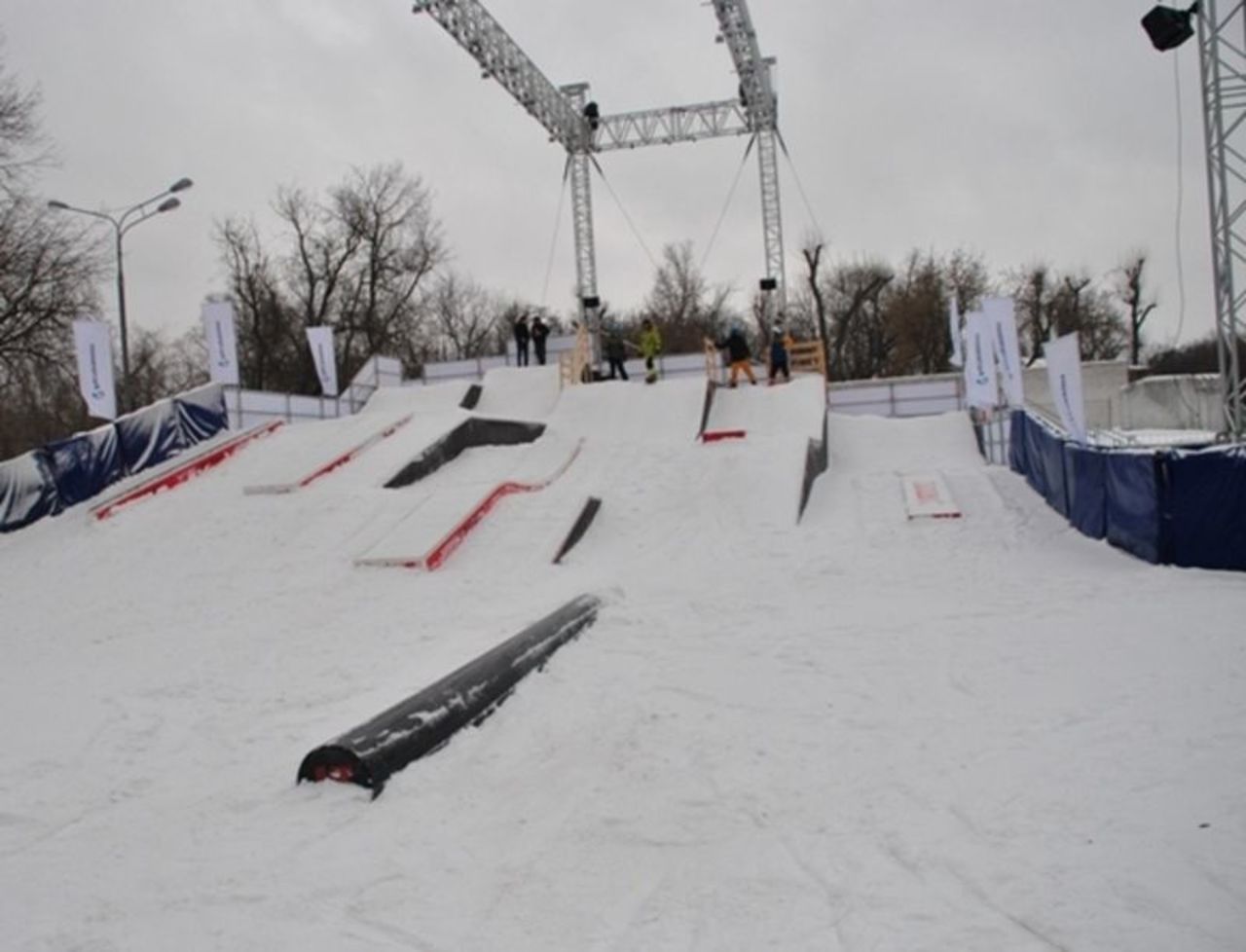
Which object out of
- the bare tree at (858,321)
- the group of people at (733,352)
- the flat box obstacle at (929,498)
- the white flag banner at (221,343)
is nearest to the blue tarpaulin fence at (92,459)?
the white flag banner at (221,343)

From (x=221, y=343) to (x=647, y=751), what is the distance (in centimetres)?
1733

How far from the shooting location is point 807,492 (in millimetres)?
15383

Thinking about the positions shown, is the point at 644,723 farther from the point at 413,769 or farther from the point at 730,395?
the point at 730,395

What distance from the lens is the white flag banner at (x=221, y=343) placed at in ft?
64.2

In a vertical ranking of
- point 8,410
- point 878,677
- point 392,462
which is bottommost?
point 878,677

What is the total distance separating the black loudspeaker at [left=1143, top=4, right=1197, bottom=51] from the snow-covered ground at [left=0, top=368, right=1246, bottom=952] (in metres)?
7.14

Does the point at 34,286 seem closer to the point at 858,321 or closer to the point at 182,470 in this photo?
the point at 182,470

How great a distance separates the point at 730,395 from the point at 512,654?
14.7 meters

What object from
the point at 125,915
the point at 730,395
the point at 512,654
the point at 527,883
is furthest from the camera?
the point at 730,395

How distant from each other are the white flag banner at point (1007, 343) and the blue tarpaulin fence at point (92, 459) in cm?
1521

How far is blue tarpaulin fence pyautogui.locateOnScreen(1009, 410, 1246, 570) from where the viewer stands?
956cm

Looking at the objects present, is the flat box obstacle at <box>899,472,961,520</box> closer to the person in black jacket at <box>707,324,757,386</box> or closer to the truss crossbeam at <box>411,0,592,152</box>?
the person in black jacket at <box>707,324,757,386</box>

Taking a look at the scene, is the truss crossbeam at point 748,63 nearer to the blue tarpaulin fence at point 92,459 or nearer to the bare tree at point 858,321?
the blue tarpaulin fence at point 92,459

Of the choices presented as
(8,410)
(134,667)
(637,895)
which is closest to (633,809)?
(637,895)
